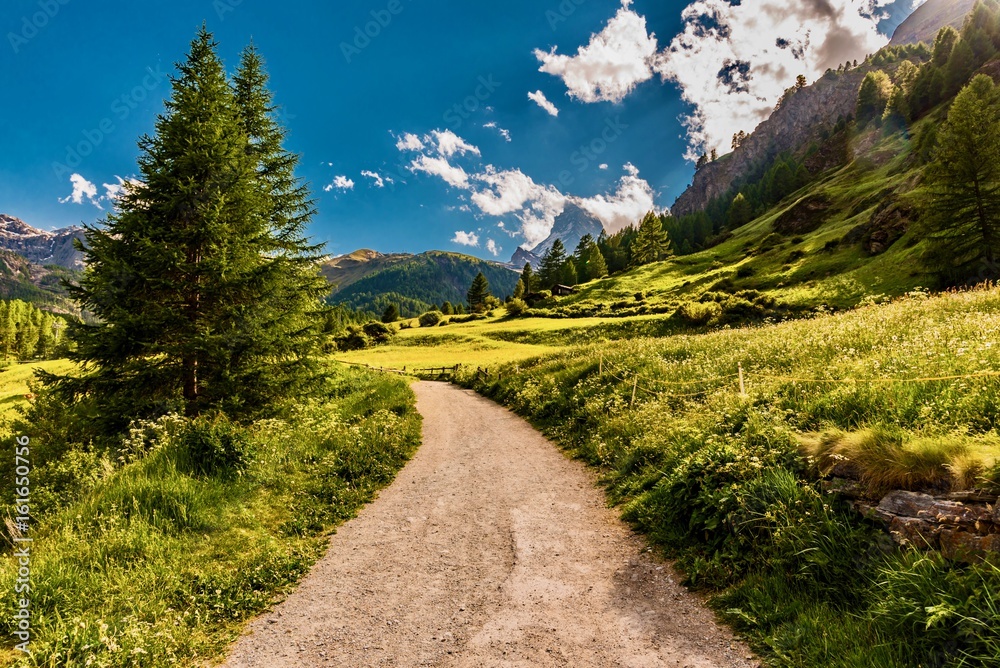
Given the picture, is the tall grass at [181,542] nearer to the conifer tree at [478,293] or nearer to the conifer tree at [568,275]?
the conifer tree at [478,293]

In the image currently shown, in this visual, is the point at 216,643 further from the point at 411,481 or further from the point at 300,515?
the point at 411,481

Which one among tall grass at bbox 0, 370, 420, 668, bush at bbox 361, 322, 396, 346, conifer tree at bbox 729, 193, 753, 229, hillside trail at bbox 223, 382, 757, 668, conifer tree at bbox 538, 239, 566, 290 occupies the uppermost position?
conifer tree at bbox 729, 193, 753, 229

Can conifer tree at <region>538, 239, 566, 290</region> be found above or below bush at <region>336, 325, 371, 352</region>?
above

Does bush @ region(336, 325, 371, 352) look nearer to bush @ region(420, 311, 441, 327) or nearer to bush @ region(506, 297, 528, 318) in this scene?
bush @ region(420, 311, 441, 327)

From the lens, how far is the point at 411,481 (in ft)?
37.3

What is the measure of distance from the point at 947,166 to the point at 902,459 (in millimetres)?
46587

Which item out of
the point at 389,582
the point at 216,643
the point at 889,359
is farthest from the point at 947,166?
the point at 216,643

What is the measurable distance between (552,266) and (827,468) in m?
111

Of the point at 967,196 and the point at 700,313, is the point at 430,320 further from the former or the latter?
the point at 967,196

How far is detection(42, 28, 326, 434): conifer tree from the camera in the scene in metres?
11.6

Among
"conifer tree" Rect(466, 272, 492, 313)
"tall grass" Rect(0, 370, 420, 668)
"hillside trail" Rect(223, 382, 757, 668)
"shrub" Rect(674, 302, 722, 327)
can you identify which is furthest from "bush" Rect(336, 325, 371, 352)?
"hillside trail" Rect(223, 382, 757, 668)

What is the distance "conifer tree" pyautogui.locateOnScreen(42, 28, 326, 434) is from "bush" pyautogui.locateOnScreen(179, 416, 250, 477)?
2568 mm

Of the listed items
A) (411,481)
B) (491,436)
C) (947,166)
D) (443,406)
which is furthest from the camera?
(947,166)

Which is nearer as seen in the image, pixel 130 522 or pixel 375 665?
pixel 375 665
